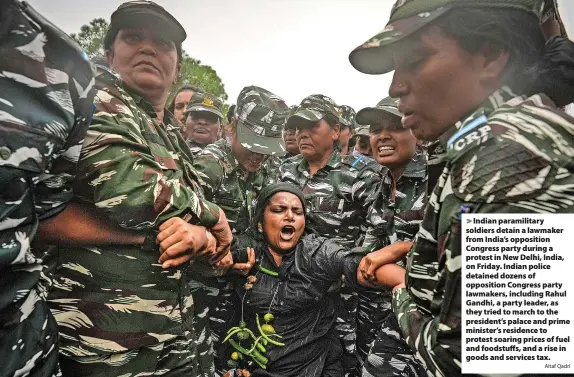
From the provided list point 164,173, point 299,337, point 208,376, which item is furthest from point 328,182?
point 164,173

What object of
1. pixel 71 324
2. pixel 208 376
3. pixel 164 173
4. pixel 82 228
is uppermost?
pixel 164 173

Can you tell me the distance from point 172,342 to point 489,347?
1.06m

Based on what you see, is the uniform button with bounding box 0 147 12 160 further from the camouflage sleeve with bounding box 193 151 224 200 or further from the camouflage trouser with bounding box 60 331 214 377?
the camouflage sleeve with bounding box 193 151 224 200

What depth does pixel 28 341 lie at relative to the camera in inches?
34.8

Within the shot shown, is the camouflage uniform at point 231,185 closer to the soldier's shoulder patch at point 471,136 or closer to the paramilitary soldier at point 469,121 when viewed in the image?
the paramilitary soldier at point 469,121

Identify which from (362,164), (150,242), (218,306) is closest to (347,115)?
(362,164)

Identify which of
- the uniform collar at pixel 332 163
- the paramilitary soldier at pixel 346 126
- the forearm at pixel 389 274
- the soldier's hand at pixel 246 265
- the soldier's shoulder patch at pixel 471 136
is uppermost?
the paramilitary soldier at pixel 346 126

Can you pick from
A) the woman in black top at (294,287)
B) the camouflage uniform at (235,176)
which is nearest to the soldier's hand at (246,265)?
the woman in black top at (294,287)

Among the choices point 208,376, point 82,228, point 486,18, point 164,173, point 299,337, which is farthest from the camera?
point 299,337

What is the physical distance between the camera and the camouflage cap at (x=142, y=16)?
1.58m

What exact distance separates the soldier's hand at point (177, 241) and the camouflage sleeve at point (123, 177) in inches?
1.3

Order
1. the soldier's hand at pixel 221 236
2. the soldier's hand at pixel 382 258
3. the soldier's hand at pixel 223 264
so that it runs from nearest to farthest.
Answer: the soldier's hand at pixel 221 236 → the soldier's hand at pixel 223 264 → the soldier's hand at pixel 382 258

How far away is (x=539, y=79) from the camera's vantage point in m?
0.94

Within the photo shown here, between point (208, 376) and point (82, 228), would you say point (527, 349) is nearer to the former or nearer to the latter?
point (82, 228)
